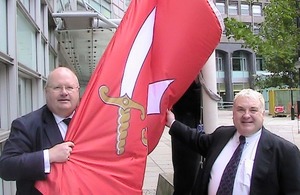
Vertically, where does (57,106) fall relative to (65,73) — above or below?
below

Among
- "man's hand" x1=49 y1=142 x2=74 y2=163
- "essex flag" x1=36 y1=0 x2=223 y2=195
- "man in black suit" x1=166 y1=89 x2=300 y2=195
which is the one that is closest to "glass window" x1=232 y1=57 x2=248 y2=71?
"essex flag" x1=36 y1=0 x2=223 y2=195

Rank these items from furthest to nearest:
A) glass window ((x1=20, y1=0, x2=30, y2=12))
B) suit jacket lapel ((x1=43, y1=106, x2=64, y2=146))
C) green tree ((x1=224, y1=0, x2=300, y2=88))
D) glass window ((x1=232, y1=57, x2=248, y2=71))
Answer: glass window ((x1=232, y1=57, x2=248, y2=71)), green tree ((x1=224, y1=0, x2=300, y2=88)), glass window ((x1=20, y1=0, x2=30, y2=12)), suit jacket lapel ((x1=43, y1=106, x2=64, y2=146))

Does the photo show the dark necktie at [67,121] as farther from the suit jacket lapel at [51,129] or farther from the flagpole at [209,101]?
the flagpole at [209,101]

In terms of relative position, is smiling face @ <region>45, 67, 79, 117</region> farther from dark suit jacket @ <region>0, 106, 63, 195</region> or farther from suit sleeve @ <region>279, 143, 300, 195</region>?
suit sleeve @ <region>279, 143, 300, 195</region>

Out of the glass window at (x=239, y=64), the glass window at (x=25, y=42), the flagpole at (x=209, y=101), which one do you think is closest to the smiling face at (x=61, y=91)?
the flagpole at (x=209, y=101)

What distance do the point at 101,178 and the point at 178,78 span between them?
3.28 feet

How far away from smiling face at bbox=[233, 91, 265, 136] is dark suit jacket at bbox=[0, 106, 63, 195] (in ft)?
3.48

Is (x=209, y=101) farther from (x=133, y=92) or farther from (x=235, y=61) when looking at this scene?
(x=235, y=61)

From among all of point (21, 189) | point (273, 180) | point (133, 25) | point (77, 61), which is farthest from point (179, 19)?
point (77, 61)

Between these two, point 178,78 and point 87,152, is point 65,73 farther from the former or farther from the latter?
point 178,78

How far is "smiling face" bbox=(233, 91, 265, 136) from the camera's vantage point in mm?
2555

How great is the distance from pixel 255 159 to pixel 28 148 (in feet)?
4.26

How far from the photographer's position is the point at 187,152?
12.1 feet

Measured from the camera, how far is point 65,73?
2.36 meters
